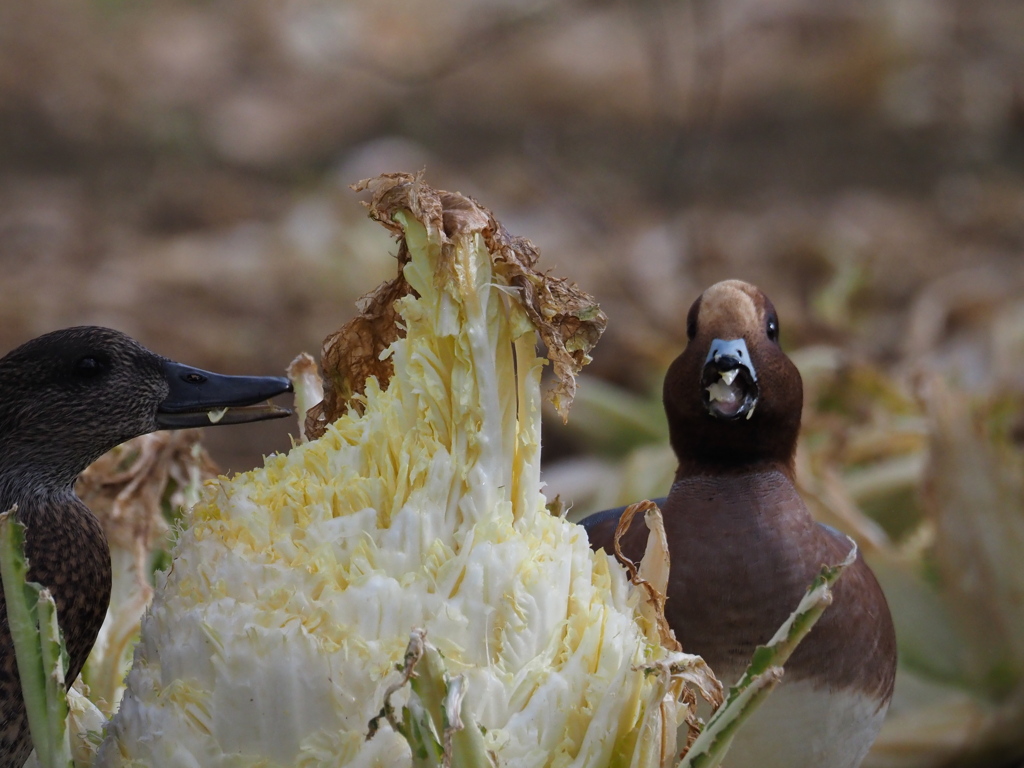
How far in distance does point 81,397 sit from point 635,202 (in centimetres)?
349

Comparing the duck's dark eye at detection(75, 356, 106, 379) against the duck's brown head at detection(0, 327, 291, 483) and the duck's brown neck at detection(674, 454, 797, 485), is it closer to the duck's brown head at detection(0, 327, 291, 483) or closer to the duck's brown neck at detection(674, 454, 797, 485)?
the duck's brown head at detection(0, 327, 291, 483)

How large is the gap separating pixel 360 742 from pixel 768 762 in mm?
354

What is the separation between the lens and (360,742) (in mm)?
602

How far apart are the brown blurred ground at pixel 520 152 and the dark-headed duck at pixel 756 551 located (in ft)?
5.80

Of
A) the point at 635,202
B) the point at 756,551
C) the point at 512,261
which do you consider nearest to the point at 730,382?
the point at 756,551

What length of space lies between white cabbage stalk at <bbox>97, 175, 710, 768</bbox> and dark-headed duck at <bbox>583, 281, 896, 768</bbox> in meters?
0.19

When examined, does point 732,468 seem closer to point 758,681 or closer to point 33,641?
point 758,681

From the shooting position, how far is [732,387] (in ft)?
2.90

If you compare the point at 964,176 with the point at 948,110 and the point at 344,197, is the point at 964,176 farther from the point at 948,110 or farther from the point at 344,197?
the point at 344,197

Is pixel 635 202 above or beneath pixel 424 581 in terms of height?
above

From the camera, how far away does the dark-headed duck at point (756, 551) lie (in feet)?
2.72

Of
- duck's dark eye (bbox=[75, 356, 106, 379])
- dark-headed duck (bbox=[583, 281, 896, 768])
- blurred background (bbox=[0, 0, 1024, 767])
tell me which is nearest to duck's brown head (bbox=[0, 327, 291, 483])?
duck's dark eye (bbox=[75, 356, 106, 379])

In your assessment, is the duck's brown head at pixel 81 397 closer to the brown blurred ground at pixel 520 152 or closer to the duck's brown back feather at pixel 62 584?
the duck's brown back feather at pixel 62 584

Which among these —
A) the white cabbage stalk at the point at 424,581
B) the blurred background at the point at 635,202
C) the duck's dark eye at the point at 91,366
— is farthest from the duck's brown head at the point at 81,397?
the blurred background at the point at 635,202
